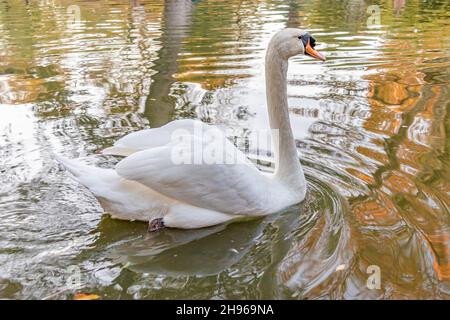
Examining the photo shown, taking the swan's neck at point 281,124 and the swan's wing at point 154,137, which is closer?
the swan's wing at point 154,137

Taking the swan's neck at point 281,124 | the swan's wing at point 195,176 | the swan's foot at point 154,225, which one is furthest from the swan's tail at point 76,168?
the swan's neck at point 281,124

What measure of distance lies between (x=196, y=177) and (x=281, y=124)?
92cm

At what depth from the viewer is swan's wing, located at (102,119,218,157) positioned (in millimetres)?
4031

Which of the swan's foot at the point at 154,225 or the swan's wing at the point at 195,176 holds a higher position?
the swan's wing at the point at 195,176

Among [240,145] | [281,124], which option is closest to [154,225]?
[281,124]

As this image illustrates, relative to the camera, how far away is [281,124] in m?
4.23

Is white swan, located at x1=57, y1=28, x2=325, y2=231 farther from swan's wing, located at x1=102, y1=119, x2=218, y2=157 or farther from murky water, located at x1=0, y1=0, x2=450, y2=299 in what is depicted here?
murky water, located at x1=0, y1=0, x2=450, y2=299

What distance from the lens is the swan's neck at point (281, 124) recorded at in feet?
13.6

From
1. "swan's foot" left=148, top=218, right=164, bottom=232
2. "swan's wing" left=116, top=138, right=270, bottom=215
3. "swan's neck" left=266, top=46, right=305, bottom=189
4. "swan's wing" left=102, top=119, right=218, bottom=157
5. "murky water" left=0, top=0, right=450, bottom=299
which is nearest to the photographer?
"murky water" left=0, top=0, right=450, bottom=299

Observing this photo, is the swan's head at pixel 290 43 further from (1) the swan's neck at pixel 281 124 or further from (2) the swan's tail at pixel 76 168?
(2) the swan's tail at pixel 76 168

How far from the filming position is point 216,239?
12.5 feet

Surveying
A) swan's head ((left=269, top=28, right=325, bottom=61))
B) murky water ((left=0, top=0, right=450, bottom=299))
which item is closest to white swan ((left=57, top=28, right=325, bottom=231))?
swan's head ((left=269, top=28, right=325, bottom=61))

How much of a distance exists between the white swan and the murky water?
0.50 ft
